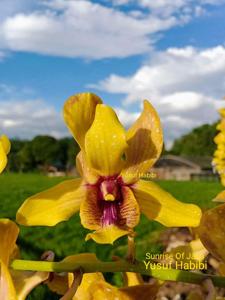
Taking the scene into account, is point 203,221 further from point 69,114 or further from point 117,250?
point 117,250

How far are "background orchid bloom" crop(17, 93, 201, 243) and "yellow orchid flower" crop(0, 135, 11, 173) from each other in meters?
0.06

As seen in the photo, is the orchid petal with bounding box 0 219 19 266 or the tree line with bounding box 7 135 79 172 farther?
the tree line with bounding box 7 135 79 172

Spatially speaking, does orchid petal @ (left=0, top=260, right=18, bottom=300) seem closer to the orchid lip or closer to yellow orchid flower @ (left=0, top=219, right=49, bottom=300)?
yellow orchid flower @ (left=0, top=219, right=49, bottom=300)

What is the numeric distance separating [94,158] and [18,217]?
106 millimetres

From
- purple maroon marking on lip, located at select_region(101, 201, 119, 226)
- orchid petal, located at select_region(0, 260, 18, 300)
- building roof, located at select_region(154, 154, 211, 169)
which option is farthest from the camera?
building roof, located at select_region(154, 154, 211, 169)

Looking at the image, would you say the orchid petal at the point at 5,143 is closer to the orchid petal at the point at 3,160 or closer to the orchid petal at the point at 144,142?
the orchid petal at the point at 3,160

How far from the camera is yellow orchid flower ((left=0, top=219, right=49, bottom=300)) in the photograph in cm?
42

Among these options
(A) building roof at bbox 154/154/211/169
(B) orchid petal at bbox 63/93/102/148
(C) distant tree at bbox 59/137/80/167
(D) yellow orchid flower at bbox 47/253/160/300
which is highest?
(B) orchid petal at bbox 63/93/102/148

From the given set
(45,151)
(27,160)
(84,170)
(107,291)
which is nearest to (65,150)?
(45,151)

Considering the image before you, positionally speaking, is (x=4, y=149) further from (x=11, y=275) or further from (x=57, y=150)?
(x=57, y=150)

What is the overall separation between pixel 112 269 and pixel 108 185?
0.15 meters

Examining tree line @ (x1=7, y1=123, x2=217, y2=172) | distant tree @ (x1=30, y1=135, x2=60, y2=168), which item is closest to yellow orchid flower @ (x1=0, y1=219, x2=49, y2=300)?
tree line @ (x1=7, y1=123, x2=217, y2=172)

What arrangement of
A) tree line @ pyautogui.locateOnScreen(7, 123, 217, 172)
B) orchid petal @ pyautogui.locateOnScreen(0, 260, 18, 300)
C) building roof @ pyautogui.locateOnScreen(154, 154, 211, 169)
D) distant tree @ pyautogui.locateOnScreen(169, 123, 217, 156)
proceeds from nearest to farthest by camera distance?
orchid petal @ pyautogui.locateOnScreen(0, 260, 18, 300) → building roof @ pyautogui.locateOnScreen(154, 154, 211, 169) → distant tree @ pyautogui.locateOnScreen(169, 123, 217, 156) → tree line @ pyautogui.locateOnScreen(7, 123, 217, 172)

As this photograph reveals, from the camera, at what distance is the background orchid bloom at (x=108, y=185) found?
1.60 ft
